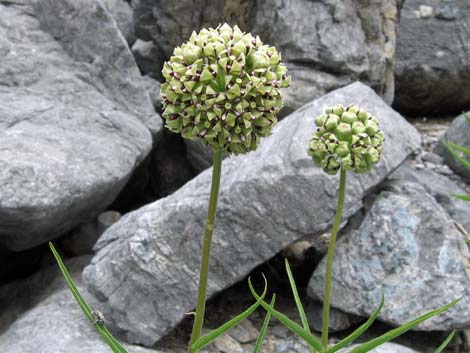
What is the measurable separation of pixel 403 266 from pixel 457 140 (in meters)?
1.77

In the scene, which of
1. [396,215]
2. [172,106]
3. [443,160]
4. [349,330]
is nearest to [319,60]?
[443,160]

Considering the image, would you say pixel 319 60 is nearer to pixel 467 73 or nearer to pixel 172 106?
pixel 467 73

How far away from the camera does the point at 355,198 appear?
11.6 ft

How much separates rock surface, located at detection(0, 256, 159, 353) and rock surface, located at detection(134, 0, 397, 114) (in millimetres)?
1848

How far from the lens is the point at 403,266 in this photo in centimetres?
357

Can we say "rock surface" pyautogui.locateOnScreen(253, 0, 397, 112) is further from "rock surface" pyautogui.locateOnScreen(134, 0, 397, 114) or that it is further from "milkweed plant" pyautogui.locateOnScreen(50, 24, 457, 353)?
"milkweed plant" pyautogui.locateOnScreen(50, 24, 457, 353)

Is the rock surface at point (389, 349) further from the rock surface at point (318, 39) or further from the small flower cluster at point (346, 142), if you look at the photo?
the rock surface at point (318, 39)

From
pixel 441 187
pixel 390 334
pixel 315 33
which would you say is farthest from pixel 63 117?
pixel 390 334

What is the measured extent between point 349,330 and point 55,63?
2.29m

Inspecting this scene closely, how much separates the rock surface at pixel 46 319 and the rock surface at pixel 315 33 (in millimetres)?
1848

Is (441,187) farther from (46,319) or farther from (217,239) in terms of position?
(46,319)

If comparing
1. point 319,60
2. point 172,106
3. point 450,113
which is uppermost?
point 172,106

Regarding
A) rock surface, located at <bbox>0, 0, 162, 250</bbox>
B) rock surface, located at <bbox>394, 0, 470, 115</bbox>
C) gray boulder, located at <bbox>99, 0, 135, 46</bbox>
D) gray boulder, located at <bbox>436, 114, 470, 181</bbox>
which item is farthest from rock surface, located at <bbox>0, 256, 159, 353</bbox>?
rock surface, located at <bbox>394, 0, 470, 115</bbox>

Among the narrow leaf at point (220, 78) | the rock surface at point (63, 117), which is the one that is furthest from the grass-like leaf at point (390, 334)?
the rock surface at point (63, 117)
